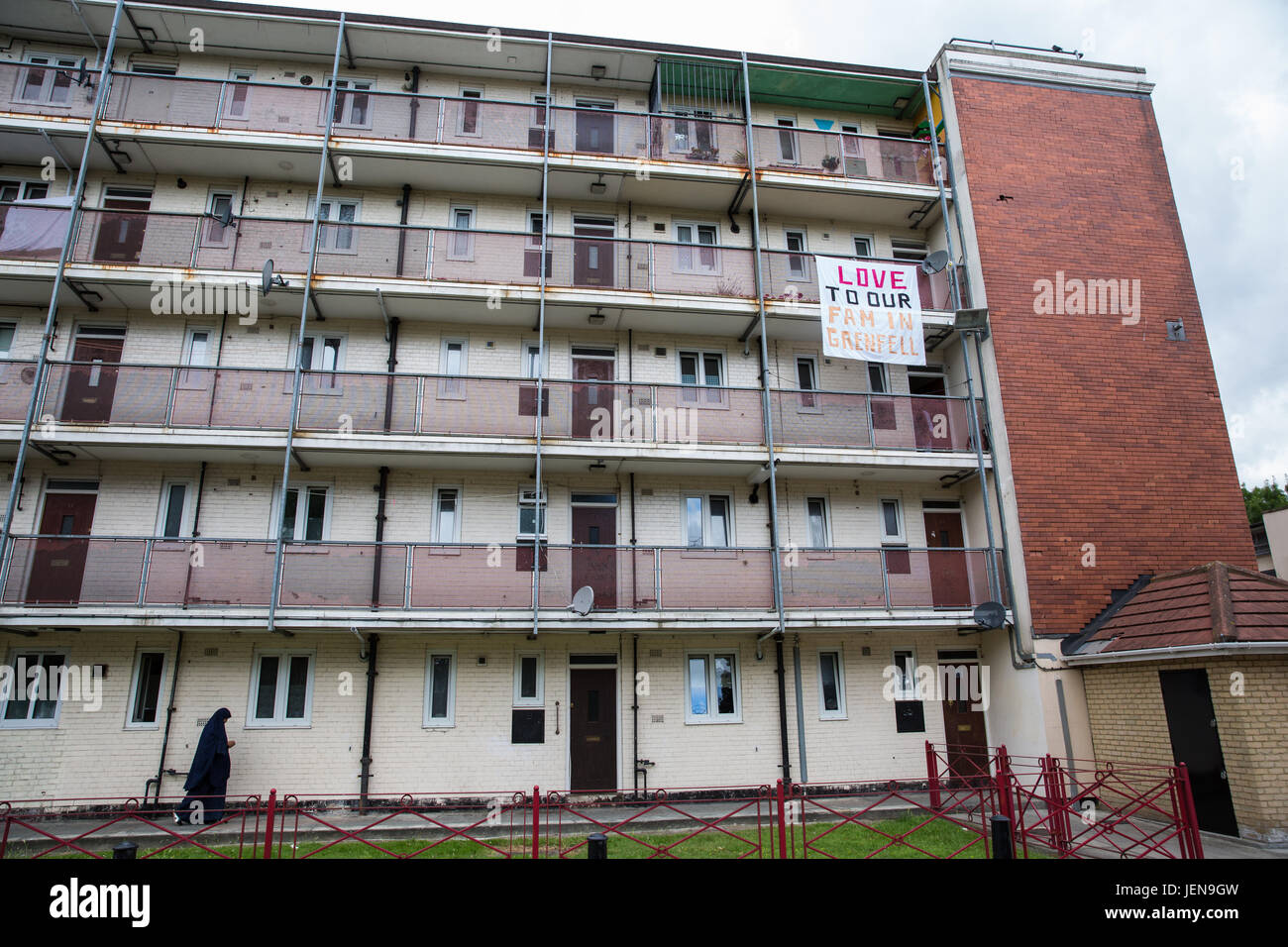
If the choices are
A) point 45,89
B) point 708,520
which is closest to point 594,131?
point 708,520

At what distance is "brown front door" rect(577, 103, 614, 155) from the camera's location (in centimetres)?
1498

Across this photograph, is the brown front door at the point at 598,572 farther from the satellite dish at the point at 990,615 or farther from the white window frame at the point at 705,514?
the satellite dish at the point at 990,615

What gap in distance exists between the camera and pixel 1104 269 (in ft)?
49.2

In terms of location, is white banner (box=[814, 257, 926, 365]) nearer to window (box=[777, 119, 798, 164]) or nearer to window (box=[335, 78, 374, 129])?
window (box=[777, 119, 798, 164])

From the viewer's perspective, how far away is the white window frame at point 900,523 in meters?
14.7

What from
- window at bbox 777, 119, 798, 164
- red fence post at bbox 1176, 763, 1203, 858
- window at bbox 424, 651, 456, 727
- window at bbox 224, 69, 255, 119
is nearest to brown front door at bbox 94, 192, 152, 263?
window at bbox 224, 69, 255, 119

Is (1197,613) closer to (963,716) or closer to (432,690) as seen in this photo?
(963,716)

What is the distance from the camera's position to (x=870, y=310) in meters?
14.3

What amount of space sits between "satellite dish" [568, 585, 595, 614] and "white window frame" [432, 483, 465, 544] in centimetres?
285

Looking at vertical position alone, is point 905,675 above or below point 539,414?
below

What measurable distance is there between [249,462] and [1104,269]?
17.1 metres

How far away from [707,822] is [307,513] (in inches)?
359
